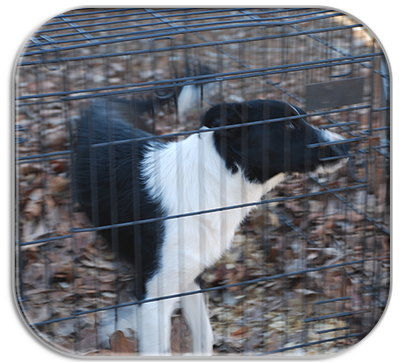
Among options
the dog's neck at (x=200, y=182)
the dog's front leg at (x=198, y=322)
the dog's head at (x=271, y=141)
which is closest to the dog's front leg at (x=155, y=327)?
the dog's front leg at (x=198, y=322)

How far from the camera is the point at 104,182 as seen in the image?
2031 millimetres

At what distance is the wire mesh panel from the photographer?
176cm

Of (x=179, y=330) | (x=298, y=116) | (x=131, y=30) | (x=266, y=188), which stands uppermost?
(x=131, y=30)

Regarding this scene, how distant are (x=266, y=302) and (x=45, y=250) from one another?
991 mm

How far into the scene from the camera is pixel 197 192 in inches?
73.3

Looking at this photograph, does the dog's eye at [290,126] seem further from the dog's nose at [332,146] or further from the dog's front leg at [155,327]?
the dog's front leg at [155,327]

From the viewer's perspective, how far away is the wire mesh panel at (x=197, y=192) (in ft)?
5.77

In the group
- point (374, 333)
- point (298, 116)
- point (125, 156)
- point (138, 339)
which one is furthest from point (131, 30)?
point (374, 333)

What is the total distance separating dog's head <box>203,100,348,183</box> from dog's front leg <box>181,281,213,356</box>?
574 millimetres

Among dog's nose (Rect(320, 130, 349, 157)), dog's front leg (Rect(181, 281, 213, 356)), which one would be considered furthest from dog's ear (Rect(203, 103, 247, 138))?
dog's front leg (Rect(181, 281, 213, 356))

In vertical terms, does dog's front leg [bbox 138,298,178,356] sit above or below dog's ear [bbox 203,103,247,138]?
below

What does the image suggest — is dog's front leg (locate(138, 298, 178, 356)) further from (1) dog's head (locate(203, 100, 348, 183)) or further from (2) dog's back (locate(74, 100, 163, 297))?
(1) dog's head (locate(203, 100, 348, 183))

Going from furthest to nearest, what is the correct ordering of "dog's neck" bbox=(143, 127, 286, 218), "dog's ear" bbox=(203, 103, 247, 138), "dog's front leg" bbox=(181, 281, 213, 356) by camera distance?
"dog's front leg" bbox=(181, 281, 213, 356) < "dog's neck" bbox=(143, 127, 286, 218) < "dog's ear" bbox=(203, 103, 247, 138)

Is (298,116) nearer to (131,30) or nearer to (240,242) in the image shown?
(131,30)
